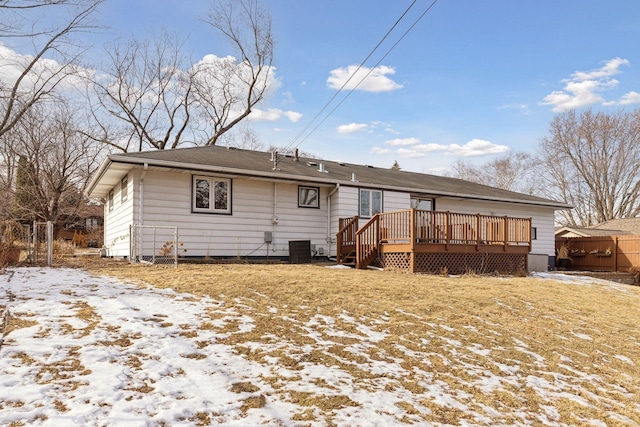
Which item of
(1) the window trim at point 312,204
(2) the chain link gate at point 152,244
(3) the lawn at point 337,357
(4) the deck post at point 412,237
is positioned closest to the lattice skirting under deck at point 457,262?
(4) the deck post at point 412,237

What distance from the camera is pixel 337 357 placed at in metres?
4.22

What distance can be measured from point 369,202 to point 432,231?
351 centimetres

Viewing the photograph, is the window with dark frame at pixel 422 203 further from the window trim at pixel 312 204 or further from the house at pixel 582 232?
the house at pixel 582 232

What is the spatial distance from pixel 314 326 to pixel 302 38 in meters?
13.0

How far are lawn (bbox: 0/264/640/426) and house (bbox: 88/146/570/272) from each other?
498cm

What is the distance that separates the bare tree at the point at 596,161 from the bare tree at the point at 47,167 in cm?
3676

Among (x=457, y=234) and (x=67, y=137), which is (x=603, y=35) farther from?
(x=67, y=137)

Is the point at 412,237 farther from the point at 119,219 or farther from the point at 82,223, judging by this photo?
the point at 82,223

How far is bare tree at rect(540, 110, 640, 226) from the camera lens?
1321 inches

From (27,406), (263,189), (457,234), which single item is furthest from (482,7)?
(27,406)

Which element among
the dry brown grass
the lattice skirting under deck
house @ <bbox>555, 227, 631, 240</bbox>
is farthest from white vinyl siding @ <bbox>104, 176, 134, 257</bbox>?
house @ <bbox>555, 227, 631, 240</bbox>

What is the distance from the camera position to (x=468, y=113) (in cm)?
2225

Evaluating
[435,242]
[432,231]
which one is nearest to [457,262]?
[435,242]

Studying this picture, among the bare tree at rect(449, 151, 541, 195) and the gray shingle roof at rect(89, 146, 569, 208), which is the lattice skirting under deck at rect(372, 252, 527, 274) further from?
the bare tree at rect(449, 151, 541, 195)
